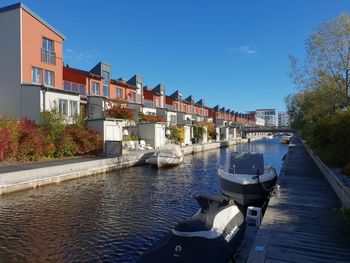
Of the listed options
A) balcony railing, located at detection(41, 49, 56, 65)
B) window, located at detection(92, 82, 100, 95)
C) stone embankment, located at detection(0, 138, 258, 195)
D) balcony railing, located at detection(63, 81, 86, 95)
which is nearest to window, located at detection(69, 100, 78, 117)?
balcony railing, located at detection(41, 49, 56, 65)

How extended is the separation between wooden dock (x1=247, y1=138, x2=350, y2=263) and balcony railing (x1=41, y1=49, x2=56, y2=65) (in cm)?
2804

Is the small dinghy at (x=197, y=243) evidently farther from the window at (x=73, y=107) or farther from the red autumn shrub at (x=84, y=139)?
the window at (x=73, y=107)

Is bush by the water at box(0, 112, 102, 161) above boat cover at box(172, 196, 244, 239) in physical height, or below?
above

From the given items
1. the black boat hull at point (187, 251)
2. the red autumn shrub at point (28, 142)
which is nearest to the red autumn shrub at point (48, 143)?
the red autumn shrub at point (28, 142)

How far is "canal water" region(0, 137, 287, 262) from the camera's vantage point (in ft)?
32.1

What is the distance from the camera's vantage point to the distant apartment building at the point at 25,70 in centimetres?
2997

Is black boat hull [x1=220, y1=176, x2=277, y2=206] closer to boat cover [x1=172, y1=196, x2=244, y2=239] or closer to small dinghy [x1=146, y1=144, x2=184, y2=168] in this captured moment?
boat cover [x1=172, y1=196, x2=244, y2=239]

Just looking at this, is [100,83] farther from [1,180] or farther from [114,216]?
[114,216]

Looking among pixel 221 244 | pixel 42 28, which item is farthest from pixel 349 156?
pixel 42 28

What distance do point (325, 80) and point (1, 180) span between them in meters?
26.8

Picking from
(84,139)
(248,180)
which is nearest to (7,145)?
(84,139)

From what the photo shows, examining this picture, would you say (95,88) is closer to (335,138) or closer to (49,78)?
(49,78)

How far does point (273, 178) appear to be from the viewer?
15727 millimetres

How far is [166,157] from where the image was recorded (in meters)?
30.4
